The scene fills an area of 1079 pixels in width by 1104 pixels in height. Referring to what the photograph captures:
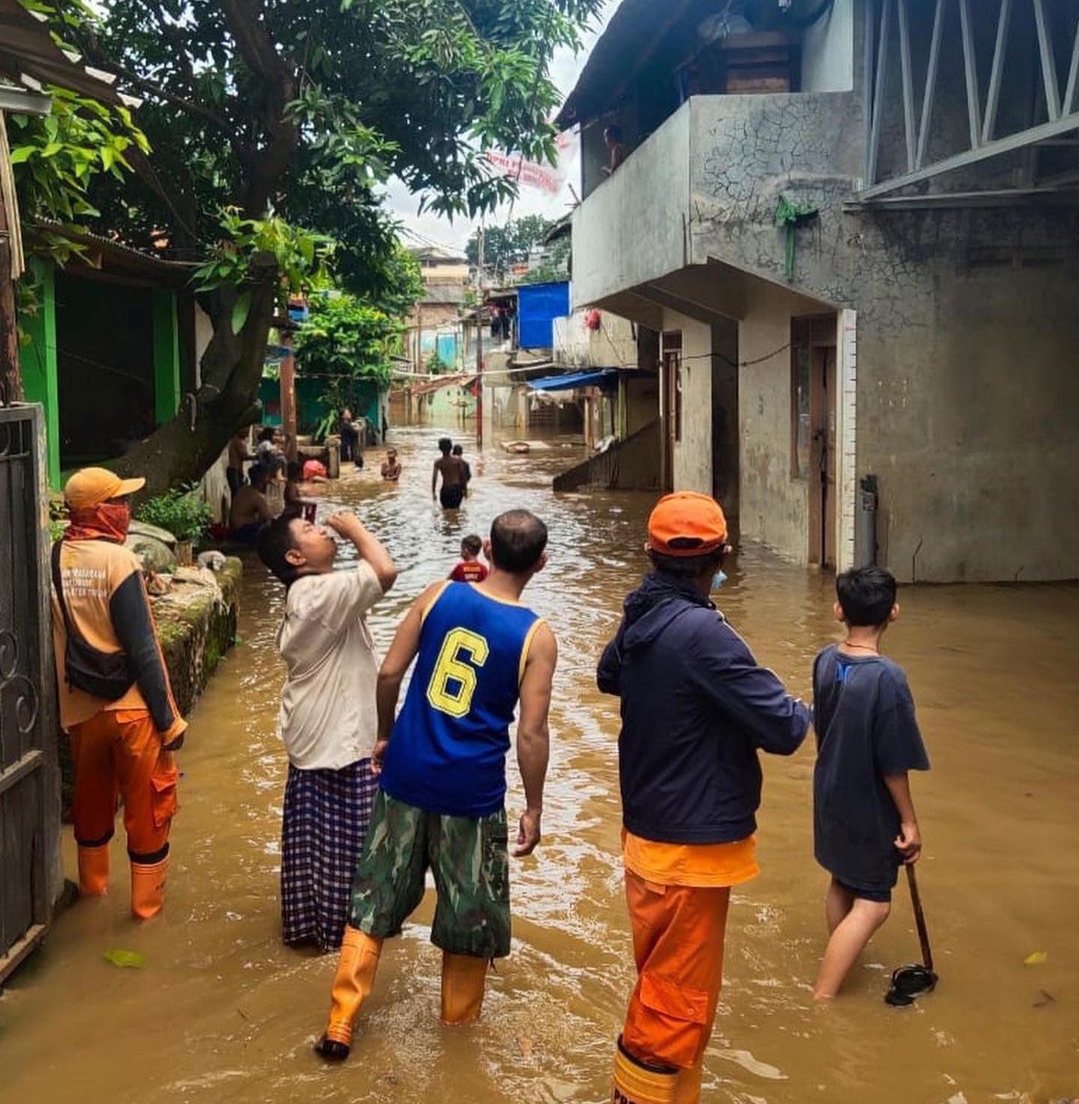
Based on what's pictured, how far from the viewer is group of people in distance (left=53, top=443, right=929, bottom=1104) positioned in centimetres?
338

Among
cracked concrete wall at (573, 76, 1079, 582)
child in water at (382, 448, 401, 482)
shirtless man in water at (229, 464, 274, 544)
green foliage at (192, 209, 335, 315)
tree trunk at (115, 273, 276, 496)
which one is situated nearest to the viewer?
green foliage at (192, 209, 335, 315)

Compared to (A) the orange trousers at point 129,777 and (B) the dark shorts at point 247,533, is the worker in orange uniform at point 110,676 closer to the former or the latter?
(A) the orange trousers at point 129,777

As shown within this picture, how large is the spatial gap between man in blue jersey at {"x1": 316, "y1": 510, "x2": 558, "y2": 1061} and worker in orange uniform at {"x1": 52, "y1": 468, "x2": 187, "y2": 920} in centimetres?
124

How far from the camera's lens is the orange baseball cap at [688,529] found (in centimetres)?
341

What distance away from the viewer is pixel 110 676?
4719mm

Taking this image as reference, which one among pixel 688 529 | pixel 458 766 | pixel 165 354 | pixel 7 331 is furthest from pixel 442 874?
pixel 165 354

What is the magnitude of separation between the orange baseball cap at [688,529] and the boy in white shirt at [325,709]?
→ 125cm

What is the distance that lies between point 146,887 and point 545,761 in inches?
75.3

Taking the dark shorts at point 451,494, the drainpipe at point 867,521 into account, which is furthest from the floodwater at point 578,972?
the dark shorts at point 451,494

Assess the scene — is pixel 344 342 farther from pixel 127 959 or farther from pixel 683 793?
pixel 683 793

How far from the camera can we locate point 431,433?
51.2 m

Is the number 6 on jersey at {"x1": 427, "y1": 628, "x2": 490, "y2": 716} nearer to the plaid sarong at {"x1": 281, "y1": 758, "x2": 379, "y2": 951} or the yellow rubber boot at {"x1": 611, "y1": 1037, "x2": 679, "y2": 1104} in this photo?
the plaid sarong at {"x1": 281, "y1": 758, "x2": 379, "y2": 951}

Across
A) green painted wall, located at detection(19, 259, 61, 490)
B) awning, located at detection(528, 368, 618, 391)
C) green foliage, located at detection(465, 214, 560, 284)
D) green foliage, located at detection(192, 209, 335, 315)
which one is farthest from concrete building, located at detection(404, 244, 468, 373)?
green painted wall, located at detection(19, 259, 61, 490)

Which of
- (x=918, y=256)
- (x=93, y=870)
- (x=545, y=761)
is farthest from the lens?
(x=918, y=256)
